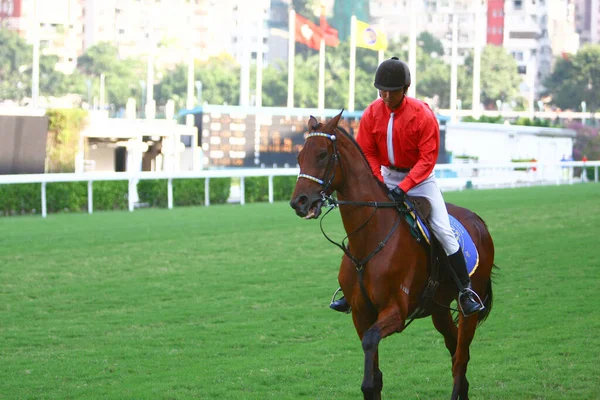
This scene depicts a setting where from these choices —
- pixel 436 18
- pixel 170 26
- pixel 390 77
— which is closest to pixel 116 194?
pixel 390 77

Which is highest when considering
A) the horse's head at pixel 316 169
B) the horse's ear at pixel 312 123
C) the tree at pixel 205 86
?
the tree at pixel 205 86

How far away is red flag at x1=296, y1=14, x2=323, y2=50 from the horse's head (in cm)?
3672

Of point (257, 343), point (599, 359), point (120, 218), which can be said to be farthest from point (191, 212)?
point (599, 359)

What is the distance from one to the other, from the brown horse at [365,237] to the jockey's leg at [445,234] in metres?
0.14

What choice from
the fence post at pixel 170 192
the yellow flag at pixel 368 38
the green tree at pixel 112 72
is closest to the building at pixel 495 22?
the green tree at pixel 112 72

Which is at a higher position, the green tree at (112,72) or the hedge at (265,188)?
the green tree at (112,72)

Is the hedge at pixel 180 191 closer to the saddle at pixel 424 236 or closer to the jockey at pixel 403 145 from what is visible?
the jockey at pixel 403 145

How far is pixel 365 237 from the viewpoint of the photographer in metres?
4.98

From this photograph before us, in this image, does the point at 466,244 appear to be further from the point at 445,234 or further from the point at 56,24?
the point at 56,24

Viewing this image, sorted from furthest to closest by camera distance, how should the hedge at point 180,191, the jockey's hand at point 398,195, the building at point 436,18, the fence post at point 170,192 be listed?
the building at point 436,18, the hedge at point 180,191, the fence post at point 170,192, the jockey's hand at point 398,195

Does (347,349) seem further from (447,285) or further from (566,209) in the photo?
(566,209)

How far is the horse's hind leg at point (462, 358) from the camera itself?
17.8 ft

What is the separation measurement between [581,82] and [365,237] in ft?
241

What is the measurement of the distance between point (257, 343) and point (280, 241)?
6.15 metres
